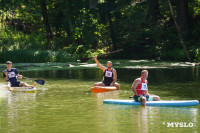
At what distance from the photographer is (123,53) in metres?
43.9

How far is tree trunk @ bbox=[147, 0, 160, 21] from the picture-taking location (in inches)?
1764

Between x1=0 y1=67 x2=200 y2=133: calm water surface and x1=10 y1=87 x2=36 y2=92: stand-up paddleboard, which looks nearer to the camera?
x1=0 y1=67 x2=200 y2=133: calm water surface

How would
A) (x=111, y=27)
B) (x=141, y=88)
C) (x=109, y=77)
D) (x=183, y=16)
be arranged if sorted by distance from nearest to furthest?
(x=141, y=88) → (x=109, y=77) → (x=183, y=16) → (x=111, y=27)

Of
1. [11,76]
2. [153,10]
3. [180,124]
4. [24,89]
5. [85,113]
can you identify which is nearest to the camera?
[180,124]

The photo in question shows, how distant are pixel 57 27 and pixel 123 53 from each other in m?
8.21

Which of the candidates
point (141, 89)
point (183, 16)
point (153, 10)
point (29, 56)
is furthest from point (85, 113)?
point (153, 10)

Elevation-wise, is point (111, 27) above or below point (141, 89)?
above

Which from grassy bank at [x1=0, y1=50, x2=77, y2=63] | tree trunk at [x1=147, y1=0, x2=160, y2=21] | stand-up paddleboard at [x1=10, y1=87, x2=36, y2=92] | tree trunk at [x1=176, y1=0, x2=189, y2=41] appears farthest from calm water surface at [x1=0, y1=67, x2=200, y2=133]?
tree trunk at [x1=147, y1=0, x2=160, y2=21]

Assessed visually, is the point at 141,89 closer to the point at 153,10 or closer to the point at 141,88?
the point at 141,88

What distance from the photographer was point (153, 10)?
45.4 m

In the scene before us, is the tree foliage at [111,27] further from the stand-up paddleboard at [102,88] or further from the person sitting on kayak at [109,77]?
the stand-up paddleboard at [102,88]

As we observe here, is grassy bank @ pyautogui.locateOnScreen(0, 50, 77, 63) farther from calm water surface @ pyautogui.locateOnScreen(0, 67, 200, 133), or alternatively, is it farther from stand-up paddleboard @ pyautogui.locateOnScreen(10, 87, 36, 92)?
stand-up paddleboard @ pyautogui.locateOnScreen(10, 87, 36, 92)

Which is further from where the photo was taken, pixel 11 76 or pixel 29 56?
pixel 29 56

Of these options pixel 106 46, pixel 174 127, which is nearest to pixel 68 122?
pixel 174 127
